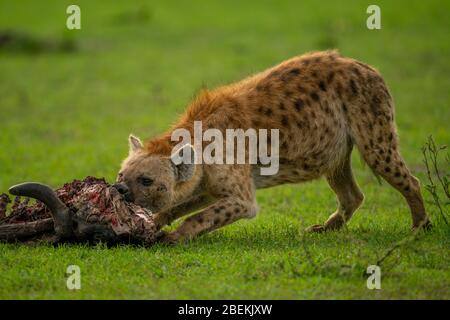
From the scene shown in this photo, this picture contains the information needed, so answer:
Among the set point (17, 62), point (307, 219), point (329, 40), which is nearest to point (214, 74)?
point (329, 40)

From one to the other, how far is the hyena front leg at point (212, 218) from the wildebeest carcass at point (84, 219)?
7.5 inches

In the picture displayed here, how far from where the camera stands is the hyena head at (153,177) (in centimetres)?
592

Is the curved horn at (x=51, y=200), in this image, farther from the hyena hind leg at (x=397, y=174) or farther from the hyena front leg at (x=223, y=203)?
the hyena hind leg at (x=397, y=174)

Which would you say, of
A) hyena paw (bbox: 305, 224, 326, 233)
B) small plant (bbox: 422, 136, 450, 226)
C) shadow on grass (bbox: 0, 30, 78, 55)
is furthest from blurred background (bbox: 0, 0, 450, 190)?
hyena paw (bbox: 305, 224, 326, 233)

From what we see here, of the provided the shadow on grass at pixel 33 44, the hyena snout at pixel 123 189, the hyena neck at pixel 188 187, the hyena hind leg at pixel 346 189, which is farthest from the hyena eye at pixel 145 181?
the shadow on grass at pixel 33 44

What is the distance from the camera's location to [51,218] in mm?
5828

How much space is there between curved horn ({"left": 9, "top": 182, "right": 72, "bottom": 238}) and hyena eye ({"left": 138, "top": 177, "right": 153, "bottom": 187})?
0.54 metres

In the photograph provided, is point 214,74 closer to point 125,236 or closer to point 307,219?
point 307,219

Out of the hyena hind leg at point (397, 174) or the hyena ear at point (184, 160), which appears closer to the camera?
the hyena ear at point (184, 160)

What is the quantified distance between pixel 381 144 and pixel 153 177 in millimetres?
1718

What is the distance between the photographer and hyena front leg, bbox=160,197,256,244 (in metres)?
5.94

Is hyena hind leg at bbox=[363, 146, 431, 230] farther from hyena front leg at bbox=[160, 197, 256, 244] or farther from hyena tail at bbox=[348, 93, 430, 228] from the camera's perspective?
hyena front leg at bbox=[160, 197, 256, 244]

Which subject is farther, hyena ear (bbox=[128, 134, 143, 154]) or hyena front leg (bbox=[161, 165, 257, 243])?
hyena ear (bbox=[128, 134, 143, 154])

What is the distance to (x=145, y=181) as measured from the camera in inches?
234
